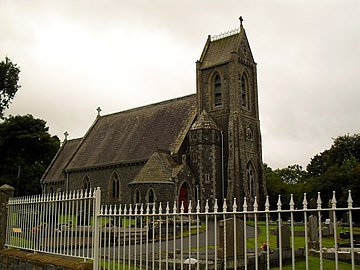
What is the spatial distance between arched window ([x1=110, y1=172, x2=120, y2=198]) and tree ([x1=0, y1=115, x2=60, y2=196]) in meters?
19.5

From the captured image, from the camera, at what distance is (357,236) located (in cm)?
1841

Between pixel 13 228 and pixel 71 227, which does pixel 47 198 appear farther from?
pixel 13 228

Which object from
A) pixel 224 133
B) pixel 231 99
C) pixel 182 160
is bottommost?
pixel 182 160

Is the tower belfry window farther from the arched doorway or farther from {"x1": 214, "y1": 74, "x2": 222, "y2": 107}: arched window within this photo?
the arched doorway

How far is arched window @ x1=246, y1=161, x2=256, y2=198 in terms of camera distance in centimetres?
3359

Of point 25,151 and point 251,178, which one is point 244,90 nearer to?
point 251,178

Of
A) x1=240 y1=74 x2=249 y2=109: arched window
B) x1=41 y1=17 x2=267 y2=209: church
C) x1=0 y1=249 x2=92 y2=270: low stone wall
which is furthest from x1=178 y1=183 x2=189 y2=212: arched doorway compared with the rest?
x1=0 y1=249 x2=92 y2=270: low stone wall

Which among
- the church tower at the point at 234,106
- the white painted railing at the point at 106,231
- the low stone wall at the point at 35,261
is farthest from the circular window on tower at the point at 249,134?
the low stone wall at the point at 35,261

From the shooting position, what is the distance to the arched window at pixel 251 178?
33.6 metres

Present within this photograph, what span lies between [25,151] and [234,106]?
34.2m

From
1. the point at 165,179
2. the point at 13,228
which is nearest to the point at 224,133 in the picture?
the point at 165,179

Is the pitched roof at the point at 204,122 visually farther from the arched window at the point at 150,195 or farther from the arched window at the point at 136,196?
the arched window at the point at 136,196

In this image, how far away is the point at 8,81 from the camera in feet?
111

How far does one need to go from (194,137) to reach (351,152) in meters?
33.7
